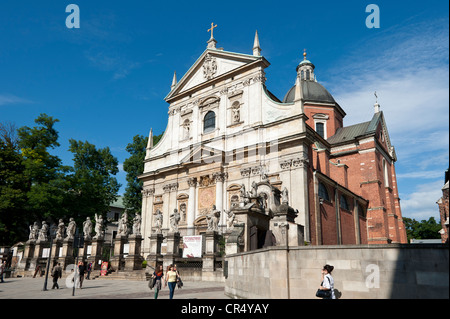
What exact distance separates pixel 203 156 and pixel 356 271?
74.4 feet

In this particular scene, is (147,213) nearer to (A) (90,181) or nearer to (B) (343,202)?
(A) (90,181)

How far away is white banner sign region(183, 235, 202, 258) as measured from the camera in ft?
64.8

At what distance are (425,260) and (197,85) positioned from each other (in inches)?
1119

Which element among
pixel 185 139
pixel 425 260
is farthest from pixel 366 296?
pixel 185 139

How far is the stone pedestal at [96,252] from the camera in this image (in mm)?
24344

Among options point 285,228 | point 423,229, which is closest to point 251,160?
point 285,228

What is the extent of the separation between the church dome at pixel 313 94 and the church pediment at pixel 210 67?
1336cm

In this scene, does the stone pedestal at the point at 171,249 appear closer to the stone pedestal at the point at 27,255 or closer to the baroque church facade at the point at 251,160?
the baroque church facade at the point at 251,160

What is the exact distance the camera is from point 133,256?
853 inches

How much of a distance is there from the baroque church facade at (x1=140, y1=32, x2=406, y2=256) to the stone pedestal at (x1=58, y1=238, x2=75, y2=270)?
6.40 m
